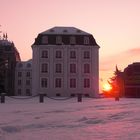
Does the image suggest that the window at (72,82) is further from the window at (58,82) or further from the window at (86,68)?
the window at (86,68)

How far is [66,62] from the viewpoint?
77312 mm

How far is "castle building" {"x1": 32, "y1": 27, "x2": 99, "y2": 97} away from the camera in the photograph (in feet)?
250

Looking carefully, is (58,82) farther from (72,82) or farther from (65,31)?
(65,31)

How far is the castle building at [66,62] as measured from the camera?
250ft

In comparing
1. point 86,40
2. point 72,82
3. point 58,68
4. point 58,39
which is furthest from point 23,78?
point 86,40

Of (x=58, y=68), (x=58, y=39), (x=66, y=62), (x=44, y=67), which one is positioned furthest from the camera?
(x=66, y=62)

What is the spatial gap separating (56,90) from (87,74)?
6.53 meters

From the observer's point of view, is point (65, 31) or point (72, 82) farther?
point (65, 31)

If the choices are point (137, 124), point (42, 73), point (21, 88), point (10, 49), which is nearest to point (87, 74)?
point (42, 73)

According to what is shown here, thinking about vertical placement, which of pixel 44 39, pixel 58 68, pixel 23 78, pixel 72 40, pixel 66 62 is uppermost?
pixel 44 39

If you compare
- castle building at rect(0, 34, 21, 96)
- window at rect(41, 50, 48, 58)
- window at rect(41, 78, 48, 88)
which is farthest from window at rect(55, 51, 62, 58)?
castle building at rect(0, 34, 21, 96)

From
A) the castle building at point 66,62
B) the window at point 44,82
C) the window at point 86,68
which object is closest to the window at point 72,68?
the castle building at point 66,62

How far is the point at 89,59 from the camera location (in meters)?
77.2

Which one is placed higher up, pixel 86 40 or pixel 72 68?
pixel 86 40
